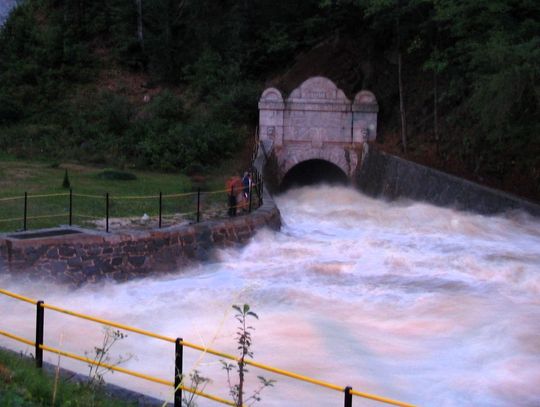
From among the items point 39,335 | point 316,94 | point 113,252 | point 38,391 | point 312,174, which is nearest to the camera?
point 38,391

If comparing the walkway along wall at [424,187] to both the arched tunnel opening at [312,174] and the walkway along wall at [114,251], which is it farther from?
the walkway along wall at [114,251]

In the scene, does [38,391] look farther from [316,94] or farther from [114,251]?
[316,94]

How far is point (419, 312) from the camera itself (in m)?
12.9

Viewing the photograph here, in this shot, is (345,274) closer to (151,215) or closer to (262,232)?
(262,232)

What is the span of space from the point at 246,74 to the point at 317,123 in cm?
792

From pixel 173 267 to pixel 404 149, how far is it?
16.0m

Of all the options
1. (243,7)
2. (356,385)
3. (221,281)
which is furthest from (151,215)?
(243,7)

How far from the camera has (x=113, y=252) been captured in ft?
49.9

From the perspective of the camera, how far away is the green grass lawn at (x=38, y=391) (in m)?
5.88

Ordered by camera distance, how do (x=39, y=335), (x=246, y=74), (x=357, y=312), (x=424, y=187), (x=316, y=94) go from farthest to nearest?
(x=246, y=74), (x=316, y=94), (x=424, y=187), (x=357, y=312), (x=39, y=335)

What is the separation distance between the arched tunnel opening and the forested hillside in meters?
3.19

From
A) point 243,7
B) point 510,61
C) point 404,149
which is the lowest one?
point 404,149

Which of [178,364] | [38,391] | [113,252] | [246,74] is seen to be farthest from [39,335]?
[246,74]

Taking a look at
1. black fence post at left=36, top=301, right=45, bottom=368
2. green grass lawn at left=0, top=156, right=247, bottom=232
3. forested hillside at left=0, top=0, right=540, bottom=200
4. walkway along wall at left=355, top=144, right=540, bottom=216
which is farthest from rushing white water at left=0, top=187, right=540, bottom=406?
forested hillside at left=0, top=0, right=540, bottom=200
